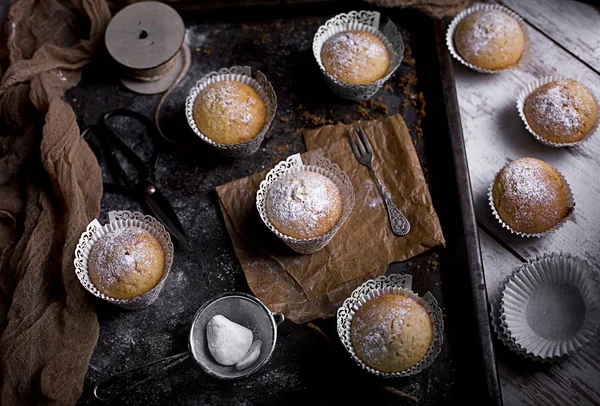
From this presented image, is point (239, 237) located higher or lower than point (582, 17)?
lower

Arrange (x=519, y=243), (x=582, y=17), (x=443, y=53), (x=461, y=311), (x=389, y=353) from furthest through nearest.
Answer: (x=582, y=17)
(x=443, y=53)
(x=519, y=243)
(x=461, y=311)
(x=389, y=353)

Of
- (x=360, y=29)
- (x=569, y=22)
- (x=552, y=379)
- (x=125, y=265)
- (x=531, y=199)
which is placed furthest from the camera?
(x=569, y=22)

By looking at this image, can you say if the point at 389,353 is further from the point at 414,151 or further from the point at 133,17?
the point at 133,17

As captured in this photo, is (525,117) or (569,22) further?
(569,22)

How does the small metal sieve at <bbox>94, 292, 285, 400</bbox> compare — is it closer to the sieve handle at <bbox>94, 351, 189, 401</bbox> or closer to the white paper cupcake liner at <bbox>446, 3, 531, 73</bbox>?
the sieve handle at <bbox>94, 351, 189, 401</bbox>

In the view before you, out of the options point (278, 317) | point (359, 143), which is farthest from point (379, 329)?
point (359, 143)

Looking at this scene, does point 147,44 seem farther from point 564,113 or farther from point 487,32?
point 564,113

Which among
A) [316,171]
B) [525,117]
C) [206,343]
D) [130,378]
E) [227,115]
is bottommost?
[130,378]

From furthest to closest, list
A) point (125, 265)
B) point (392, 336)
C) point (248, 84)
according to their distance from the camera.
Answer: point (248, 84)
point (125, 265)
point (392, 336)

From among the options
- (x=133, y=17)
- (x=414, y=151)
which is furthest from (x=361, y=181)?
(x=133, y=17)
